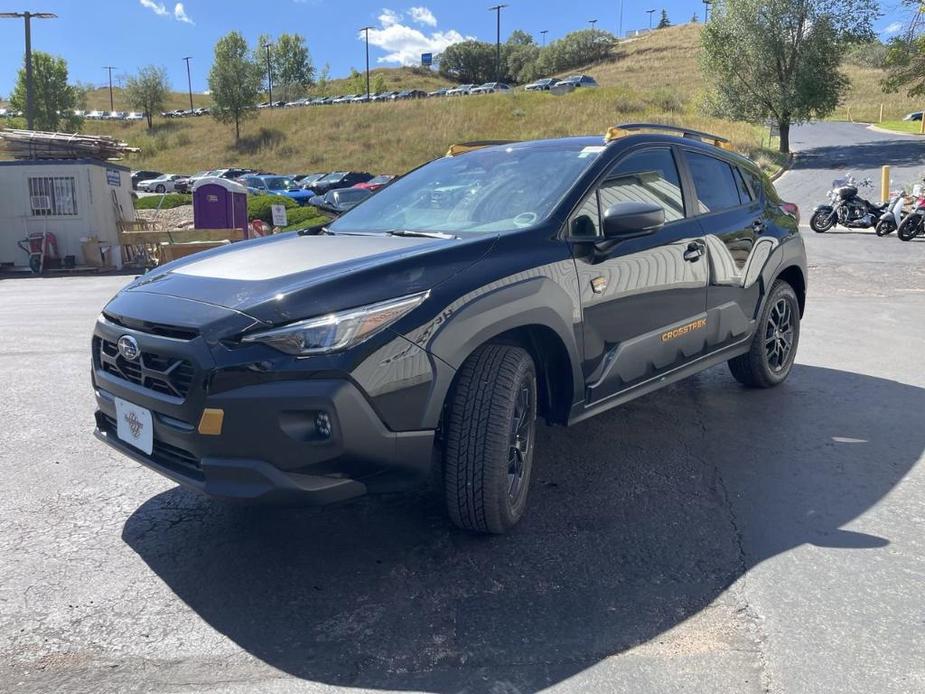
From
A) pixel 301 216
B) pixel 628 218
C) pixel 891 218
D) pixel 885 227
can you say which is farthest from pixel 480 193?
pixel 301 216

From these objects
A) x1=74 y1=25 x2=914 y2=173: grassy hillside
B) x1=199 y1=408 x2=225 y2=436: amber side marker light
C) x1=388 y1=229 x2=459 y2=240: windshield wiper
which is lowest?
x1=199 y1=408 x2=225 y2=436: amber side marker light

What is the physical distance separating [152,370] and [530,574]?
1.62m

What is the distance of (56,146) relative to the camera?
18.3 meters

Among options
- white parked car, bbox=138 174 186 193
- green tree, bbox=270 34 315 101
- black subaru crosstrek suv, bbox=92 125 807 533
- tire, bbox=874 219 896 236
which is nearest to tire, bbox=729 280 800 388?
black subaru crosstrek suv, bbox=92 125 807 533

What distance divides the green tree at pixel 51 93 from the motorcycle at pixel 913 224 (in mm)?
54261

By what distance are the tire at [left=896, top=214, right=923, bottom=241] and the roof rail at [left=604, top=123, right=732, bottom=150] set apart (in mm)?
11890

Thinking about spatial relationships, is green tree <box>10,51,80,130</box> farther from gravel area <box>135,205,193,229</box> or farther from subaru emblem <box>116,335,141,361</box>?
subaru emblem <box>116,335,141,361</box>

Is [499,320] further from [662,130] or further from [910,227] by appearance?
[910,227]

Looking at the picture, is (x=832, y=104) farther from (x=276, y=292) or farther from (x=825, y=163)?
(x=276, y=292)

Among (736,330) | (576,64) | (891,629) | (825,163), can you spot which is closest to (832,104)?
(825,163)

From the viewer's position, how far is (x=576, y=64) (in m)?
100

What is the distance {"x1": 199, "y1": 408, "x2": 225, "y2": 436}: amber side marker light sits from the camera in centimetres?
258

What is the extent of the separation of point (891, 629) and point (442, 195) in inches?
110

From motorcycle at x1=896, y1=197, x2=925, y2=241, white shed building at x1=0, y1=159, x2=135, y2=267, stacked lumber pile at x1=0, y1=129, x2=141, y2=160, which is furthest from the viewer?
stacked lumber pile at x1=0, y1=129, x2=141, y2=160
